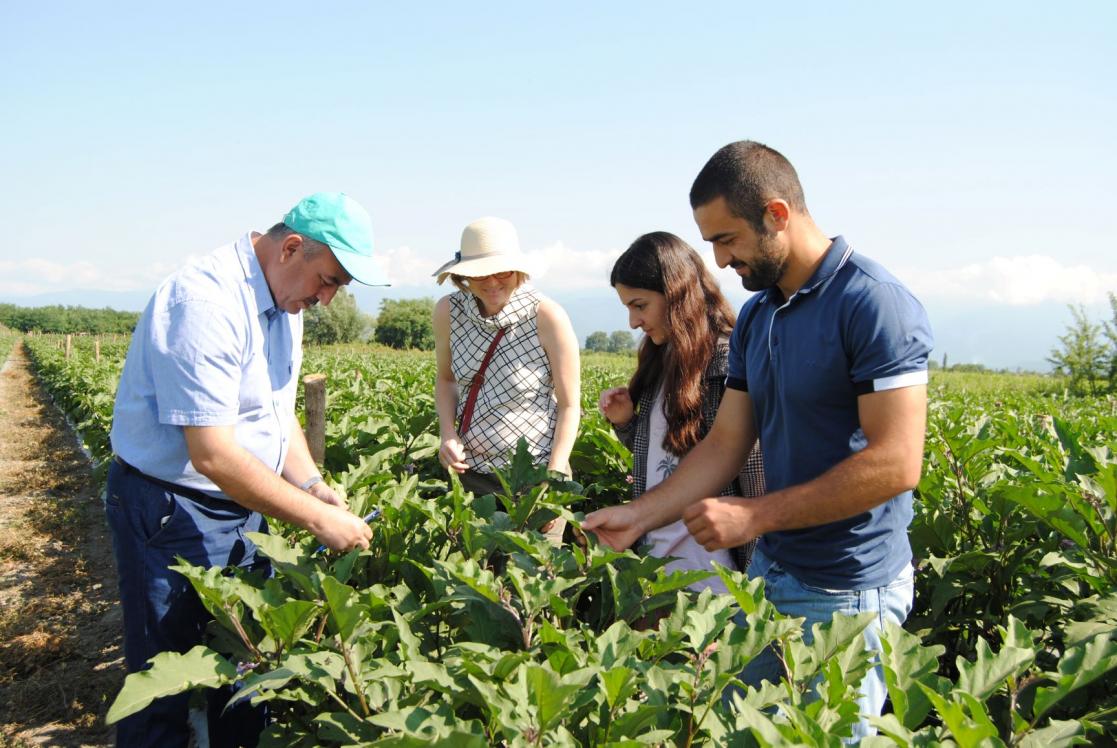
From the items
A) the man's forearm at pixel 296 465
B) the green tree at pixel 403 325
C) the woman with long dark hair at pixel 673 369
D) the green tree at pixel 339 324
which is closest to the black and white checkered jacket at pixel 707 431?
A: the woman with long dark hair at pixel 673 369

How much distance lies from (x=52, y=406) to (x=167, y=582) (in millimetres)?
21540

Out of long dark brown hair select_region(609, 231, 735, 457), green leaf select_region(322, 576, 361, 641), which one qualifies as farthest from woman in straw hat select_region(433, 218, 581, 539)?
green leaf select_region(322, 576, 361, 641)

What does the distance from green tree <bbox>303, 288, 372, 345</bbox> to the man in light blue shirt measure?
7738 centimetres

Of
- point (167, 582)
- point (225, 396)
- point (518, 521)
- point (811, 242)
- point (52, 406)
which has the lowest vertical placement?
point (52, 406)

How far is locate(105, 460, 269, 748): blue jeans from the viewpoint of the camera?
257 centimetres

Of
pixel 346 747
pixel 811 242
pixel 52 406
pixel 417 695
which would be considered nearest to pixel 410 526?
pixel 417 695

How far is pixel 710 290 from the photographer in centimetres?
325

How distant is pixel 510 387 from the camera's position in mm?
3662

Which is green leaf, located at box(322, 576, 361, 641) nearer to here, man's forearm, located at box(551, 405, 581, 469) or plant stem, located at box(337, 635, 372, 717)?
plant stem, located at box(337, 635, 372, 717)

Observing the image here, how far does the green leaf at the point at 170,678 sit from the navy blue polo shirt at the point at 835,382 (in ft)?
5.17

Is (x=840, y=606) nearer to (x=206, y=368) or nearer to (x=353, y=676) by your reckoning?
(x=353, y=676)

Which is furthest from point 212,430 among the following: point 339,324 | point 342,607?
point 339,324

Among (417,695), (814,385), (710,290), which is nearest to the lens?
(417,695)

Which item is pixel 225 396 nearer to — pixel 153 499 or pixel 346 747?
pixel 153 499
